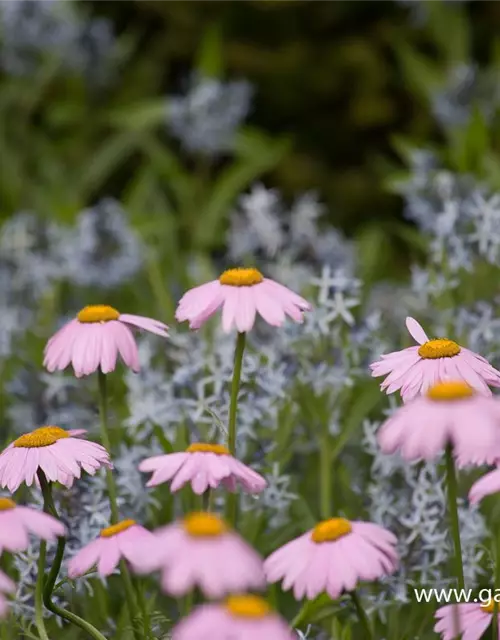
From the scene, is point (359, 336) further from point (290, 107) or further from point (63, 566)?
A: point (290, 107)

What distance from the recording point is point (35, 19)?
14.9 ft

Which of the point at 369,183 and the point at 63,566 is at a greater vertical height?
the point at 369,183

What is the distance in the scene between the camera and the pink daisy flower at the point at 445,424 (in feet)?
3.35

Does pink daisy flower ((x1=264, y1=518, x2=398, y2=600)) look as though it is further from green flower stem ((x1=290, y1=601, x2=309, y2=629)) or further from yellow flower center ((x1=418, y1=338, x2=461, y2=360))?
green flower stem ((x1=290, y1=601, x2=309, y2=629))

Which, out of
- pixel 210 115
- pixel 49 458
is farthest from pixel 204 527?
pixel 210 115

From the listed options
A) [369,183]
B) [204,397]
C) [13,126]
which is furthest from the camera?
[369,183]

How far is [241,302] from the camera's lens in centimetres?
145

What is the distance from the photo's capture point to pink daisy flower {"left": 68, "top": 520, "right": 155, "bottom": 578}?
48.0 inches

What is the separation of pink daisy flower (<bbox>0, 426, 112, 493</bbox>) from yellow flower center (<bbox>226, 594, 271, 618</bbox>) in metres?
0.45

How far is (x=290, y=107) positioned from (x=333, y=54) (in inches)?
15.4

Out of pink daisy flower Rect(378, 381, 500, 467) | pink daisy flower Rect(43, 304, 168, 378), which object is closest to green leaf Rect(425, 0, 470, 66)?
pink daisy flower Rect(43, 304, 168, 378)

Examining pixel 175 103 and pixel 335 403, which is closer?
pixel 335 403

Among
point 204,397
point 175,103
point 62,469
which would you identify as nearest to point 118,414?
point 204,397

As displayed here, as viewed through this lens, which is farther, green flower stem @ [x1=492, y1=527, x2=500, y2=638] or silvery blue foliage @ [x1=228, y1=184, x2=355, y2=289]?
silvery blue foliage @ [x1=228, y1=184, x2=355, y2=289]
